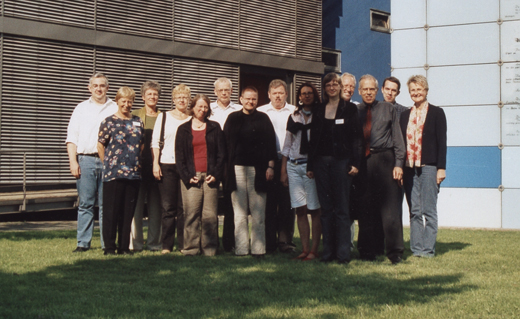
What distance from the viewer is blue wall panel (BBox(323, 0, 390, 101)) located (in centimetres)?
2078

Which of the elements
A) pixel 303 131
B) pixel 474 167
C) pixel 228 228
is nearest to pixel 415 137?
pixel 303 131

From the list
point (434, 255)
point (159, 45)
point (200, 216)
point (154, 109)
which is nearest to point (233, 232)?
point (200, 216)

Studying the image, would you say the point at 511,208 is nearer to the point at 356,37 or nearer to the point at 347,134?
the point at 347,134

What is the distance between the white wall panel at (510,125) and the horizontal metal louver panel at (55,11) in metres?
8.88

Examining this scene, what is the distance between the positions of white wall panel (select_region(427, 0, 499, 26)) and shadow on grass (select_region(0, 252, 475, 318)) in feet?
24.5

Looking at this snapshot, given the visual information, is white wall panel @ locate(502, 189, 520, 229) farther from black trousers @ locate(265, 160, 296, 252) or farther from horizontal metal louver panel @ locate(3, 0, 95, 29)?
horizontal metal louver panel @ locate(3, 0, 95, 29)

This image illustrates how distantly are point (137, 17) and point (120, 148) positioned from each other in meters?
8.82

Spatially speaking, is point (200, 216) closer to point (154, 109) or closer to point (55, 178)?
point (154, 109)

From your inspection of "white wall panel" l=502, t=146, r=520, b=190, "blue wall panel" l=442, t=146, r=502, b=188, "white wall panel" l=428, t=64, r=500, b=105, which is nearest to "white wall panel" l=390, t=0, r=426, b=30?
"white wall panel" l=428, t=64, r=500, b=105

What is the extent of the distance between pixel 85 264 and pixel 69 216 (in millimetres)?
8525

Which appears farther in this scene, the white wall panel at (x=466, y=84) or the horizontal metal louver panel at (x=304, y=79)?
the horizontal metal louver panel at (x=304, y=79)

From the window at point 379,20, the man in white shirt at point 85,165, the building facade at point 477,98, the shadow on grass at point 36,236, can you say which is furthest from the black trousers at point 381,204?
the window at point 379,20

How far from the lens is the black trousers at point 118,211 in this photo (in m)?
7.14

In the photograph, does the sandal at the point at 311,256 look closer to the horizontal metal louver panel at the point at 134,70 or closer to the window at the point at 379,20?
the horizontal metal louver panel at the point at 134,70
